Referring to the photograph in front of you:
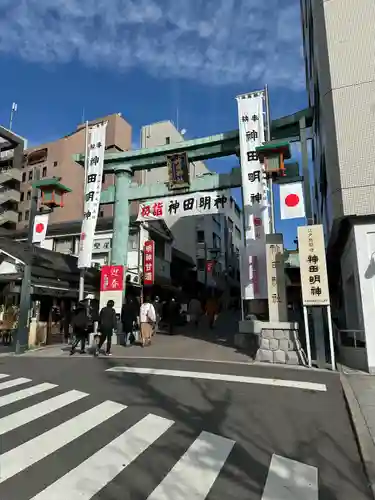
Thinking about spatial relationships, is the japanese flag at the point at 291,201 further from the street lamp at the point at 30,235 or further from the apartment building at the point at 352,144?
the street lamp at the point at 30,235

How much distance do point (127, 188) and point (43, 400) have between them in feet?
41.5

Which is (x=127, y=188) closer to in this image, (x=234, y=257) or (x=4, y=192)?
(x=4, y=192)

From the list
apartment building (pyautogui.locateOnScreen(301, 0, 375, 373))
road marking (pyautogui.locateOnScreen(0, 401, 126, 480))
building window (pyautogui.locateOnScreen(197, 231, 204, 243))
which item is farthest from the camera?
building window (pyautogui.locateOnScreen(197, 231, 204, 243))

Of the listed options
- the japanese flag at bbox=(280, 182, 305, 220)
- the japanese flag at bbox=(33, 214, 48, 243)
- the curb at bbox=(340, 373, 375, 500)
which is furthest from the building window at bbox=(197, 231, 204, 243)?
the curb at bbox=(340, 373, 375, 500)

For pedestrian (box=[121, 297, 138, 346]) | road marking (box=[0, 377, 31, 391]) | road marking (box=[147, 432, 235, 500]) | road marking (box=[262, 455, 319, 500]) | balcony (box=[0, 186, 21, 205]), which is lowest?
road marking (box=[262, 455, 319, 500])

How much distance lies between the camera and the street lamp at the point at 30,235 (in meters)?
14.2

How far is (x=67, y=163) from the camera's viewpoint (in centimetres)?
4938

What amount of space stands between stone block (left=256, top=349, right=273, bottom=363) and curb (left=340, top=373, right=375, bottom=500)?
12.1 ft

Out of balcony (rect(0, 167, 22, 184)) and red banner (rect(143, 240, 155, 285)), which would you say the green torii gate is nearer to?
red banner (rect(143, 240, 155, 285))

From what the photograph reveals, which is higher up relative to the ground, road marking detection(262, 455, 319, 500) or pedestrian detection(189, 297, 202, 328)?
Result: pedestrian detection(189, 297, 202, 328)

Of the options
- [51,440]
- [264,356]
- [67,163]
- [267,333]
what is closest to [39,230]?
[267,333]

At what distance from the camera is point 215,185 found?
16.7 metres

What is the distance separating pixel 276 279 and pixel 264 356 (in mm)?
2452

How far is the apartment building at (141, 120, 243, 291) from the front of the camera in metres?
42.7
